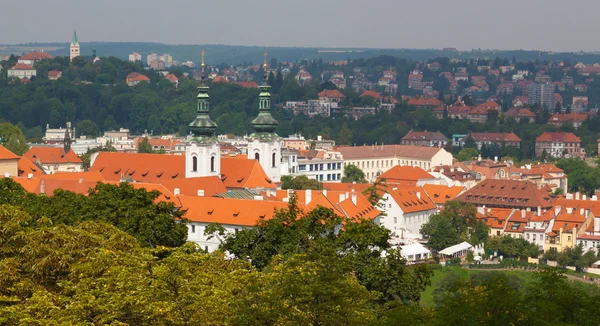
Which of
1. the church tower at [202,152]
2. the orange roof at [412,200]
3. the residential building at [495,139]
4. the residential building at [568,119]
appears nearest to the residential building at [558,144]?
the residential building at [495,139]

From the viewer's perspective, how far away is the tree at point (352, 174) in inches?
4220

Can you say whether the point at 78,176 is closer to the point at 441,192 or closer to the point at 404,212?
the point at 404,212

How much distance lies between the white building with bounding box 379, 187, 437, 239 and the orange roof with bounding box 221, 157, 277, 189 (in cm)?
674

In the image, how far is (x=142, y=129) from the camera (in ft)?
595

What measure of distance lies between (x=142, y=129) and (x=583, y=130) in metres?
56.4

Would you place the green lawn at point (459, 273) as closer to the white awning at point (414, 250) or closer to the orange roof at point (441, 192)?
the white awning at point (414, 250)

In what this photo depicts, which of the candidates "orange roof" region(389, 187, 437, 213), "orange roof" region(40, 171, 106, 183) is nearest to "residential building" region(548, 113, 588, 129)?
"orange roof" region(389, 187, 437, 213)

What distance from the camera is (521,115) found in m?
193

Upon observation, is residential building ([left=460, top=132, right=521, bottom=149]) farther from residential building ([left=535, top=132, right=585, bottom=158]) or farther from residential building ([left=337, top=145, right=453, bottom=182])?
residential building ([left=337, top=145, right=453, bottom=182])

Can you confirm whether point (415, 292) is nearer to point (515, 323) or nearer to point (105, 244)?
point (105, 244)

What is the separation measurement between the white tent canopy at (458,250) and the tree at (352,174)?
36422 mm

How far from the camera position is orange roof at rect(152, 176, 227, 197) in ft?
218

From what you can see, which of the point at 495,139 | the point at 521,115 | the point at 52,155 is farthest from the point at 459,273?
the point at 521,115

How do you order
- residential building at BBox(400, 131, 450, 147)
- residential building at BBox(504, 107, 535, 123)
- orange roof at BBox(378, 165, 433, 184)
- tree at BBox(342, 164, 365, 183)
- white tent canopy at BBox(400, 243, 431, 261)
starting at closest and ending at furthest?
white tent canopy at BBox(400, 243, 431, 261) → orange roof at BBox(378, 165, 433, 184) → tree at BBox(342, 164, 365, 183) → residential building at BBox(400, 131, 450, 147) → residential building at BBox(504, 107, 535, 123)
